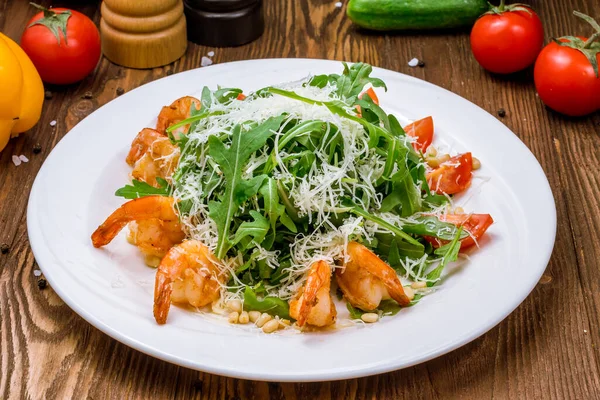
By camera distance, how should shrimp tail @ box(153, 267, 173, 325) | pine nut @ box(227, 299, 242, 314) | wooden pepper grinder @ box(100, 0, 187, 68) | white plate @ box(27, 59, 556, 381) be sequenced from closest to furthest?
1. white plate @ box(27, 59, 556, 381)
2. shrimp tail @ box(153, 267, 173, 325)
3. pine nut @ box(227, 299, 242, 314)
4. wooden pepper grinder @ box(100, 0, 187, 68)

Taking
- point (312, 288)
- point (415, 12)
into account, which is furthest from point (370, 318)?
point (415, 12)

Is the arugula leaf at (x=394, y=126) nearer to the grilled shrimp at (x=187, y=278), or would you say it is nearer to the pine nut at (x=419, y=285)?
the pine nut at (x=419, y=285)

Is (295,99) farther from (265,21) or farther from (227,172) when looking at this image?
(265,21)

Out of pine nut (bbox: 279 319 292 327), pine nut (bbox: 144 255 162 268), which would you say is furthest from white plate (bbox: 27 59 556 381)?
pine nut (bbox: 279 319 292 327)

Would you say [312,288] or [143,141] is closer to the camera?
[312,288]

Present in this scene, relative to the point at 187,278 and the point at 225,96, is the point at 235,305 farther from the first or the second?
the point at 225,96

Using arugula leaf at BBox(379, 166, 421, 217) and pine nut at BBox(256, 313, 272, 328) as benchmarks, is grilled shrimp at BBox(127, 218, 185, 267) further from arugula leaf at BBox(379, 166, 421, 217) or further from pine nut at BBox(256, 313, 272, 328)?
arugula leaf at BBox(379, 166, 421, 217)
